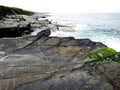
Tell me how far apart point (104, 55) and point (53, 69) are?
138 cm

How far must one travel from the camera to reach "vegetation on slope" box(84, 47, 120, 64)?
5746 mm

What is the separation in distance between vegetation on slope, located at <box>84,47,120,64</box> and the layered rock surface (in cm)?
19

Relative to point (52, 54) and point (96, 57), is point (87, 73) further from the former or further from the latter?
point (52, 54)

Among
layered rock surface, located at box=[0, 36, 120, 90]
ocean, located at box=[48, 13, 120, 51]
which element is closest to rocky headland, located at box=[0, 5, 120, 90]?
layered rock surface, located at box=[0, 36, 120, 90]

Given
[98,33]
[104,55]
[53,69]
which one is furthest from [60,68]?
[98,33]

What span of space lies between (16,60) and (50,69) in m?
1.39

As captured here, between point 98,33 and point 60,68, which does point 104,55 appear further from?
point 98,33

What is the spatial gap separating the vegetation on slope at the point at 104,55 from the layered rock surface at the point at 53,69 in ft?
0.63

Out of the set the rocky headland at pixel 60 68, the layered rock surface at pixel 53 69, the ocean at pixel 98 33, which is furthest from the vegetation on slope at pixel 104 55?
the ocean at pixel 98 33

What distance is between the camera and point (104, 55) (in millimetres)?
5734

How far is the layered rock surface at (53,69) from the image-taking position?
17.0 feet

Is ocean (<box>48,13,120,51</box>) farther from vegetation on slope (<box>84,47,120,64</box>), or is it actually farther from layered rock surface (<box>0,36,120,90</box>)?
vegetation on slope (<box>84,47,120,64</box>)

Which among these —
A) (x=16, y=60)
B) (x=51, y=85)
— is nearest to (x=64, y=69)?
(x=51, y=85)

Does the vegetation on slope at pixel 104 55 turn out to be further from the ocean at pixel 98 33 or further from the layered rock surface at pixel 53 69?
the ocean at pixel 98 33
